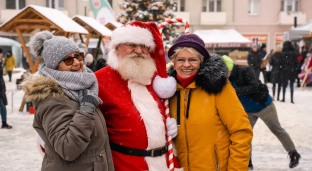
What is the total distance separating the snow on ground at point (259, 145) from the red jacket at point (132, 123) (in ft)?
10.8

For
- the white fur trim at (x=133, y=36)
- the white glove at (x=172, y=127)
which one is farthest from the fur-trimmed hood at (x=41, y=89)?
the white glove at (x=172, y=127)

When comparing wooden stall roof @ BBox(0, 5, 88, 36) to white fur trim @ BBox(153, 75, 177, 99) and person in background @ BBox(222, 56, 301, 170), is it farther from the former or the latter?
white fur trim @ BBox(153, 75, 177, 99)

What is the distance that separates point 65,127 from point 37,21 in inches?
304

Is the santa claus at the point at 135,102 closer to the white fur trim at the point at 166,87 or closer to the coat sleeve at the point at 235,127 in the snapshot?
the white fur trim at the point at 166,87

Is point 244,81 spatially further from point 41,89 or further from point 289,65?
point 289,65

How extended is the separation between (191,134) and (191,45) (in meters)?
0.61

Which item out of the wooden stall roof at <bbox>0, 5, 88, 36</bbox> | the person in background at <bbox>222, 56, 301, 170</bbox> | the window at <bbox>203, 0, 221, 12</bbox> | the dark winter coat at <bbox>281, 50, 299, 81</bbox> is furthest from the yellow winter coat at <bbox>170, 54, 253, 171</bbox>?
the window at <bbox>203, 0, 221, 12</bbox>

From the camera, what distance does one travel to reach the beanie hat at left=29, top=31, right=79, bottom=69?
95.5 inches

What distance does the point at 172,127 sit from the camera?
8.90 ft

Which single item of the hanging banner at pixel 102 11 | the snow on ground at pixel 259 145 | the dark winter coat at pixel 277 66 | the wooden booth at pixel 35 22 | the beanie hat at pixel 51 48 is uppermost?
the hanging banner at pixel 102 11

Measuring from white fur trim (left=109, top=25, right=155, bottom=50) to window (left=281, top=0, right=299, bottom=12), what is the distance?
1185 inches

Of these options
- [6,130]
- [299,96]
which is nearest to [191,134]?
[6,130]

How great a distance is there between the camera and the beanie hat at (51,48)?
2.43 meters

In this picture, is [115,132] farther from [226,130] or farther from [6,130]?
[6,130]
